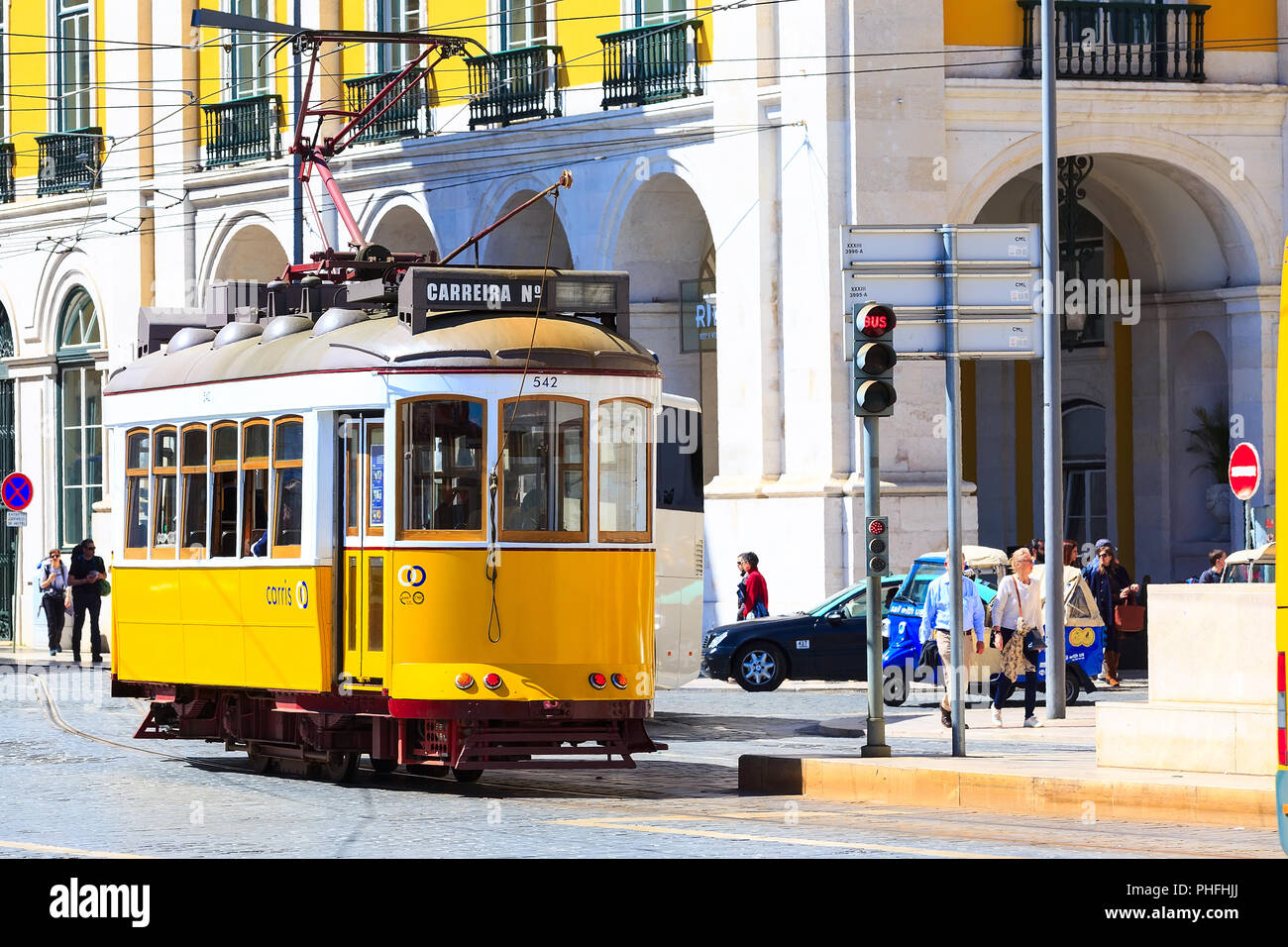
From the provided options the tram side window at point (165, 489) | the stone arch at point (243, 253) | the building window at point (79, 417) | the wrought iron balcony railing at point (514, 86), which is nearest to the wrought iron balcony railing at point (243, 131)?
the stone arch at point (243, 253)

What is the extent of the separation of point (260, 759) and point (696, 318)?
55.6 feet

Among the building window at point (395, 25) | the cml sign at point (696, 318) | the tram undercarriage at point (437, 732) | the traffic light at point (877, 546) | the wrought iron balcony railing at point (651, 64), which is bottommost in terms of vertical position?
the tram undercarriage at point (437, 732)

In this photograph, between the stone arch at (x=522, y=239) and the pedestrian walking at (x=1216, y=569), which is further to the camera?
the stone arch at (x=522, y=239)

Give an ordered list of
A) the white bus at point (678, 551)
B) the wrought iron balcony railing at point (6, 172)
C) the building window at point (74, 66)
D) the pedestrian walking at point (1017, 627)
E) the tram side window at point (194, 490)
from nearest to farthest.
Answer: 1. the tram side window at point (194, 490)
2. the white bus at point (678, 551)
3. the pedestrian walking at point (1017, 627)
4. the building window at point (74, 66)
5. the wrought iron balcony railing at point (6, 172)

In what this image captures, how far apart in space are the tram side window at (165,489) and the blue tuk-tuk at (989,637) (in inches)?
347

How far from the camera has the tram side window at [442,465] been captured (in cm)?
1556

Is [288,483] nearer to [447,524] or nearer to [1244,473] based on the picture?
[447,524]

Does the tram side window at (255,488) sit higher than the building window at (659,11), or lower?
lower

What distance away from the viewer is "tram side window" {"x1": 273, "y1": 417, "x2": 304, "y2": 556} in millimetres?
16172

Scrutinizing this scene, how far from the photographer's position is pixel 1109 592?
90.3ft

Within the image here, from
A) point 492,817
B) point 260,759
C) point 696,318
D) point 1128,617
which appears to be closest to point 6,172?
point 696,318

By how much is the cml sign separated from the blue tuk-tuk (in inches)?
298
